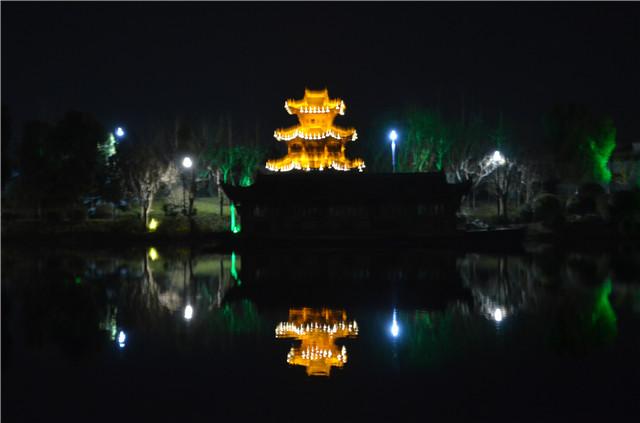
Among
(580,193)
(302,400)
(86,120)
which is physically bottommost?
(302,400)

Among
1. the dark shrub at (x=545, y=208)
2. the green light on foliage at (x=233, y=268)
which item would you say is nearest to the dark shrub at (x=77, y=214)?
the green light on foliage at (x=233, y=268)

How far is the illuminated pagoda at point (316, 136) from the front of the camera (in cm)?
5016

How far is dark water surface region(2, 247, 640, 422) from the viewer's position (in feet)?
34.2

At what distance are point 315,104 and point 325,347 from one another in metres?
38.1

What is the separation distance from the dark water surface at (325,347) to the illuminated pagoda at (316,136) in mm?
24424

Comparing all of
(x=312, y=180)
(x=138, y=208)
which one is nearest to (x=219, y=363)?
(x=312, y=180)

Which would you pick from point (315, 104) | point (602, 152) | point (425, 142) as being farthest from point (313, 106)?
point (602, 152)

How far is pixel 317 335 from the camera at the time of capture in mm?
15000

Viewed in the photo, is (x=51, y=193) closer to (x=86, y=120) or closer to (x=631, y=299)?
(x=86, y=120)

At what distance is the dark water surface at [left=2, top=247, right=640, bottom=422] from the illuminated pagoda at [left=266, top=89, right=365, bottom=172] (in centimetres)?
2442

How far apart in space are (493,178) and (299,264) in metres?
33.6

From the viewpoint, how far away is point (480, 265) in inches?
1210

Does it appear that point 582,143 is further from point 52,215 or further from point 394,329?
point 394,329

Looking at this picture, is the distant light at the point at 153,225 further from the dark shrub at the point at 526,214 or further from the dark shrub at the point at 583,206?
the dark shrub at the point at 583,206
